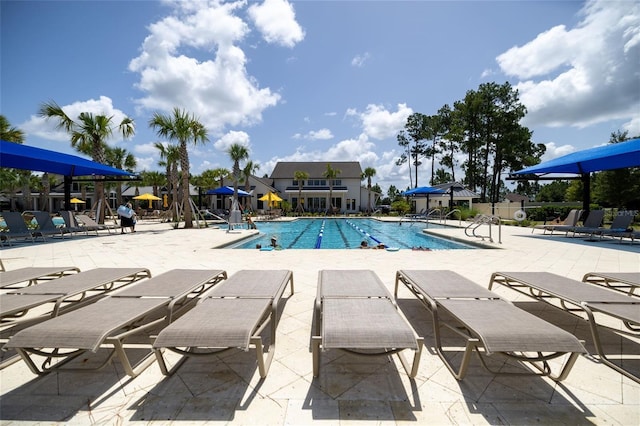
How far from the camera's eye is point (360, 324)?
227 centimetres

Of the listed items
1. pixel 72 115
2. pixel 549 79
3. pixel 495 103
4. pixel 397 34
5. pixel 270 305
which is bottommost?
pixel 270 305

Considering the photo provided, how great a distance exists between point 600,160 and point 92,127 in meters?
25.5

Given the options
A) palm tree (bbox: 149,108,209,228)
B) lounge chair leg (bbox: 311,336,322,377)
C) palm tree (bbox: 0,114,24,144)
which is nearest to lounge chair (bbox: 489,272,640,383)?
lounge chair leg (bbox: 311,336,322,377)

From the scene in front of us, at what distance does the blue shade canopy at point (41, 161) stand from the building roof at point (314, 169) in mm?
28723

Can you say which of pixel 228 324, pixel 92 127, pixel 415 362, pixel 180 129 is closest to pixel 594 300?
pixel 415 362

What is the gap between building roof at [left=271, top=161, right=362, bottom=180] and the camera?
4141 cm

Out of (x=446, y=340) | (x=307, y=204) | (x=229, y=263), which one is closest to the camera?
(x=446, y=340)

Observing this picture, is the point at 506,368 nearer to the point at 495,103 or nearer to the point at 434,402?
the point at 434,402

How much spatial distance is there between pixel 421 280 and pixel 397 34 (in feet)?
40.4

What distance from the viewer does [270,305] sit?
288 centimetres

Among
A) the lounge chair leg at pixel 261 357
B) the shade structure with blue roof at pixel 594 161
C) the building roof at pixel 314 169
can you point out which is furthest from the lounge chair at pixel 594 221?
the building roof at pixel 314 169

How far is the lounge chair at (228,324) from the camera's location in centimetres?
209

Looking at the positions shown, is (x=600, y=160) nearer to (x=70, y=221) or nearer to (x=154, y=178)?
(x=70, y=221)

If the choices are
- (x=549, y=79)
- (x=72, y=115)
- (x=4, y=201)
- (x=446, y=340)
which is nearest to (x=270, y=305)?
(x=446, y=340)
